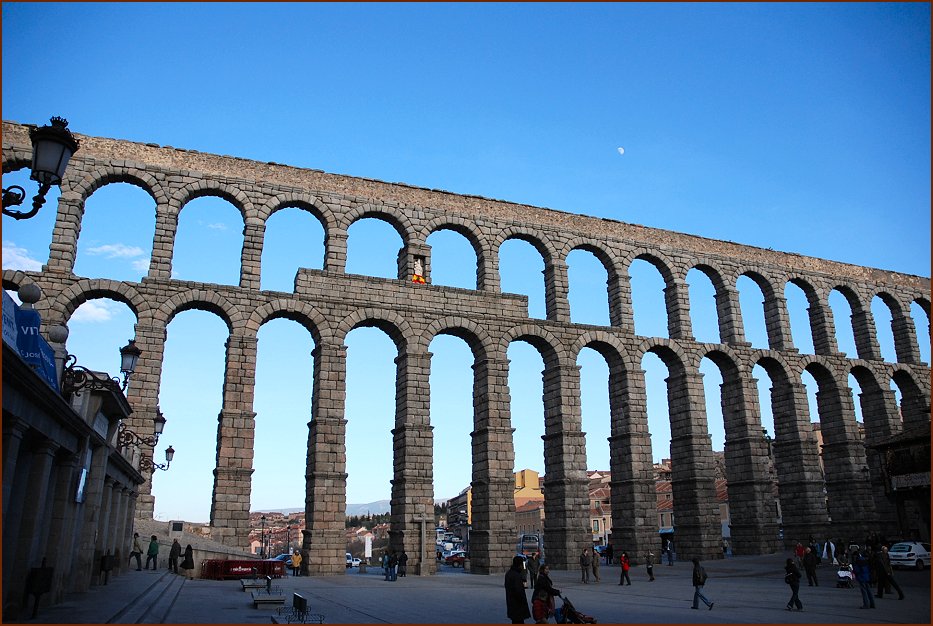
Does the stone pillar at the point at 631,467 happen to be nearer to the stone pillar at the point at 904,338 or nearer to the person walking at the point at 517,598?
the stone pillar at the point at 904,338

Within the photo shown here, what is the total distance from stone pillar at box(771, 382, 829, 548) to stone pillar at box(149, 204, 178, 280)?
3344cm

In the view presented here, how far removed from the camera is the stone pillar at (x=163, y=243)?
29.5 m

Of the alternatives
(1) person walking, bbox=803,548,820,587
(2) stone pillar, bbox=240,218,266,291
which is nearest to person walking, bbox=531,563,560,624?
(1) person walking, bbox=803,548,820,587

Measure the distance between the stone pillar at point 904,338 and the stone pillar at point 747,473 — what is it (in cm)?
1463

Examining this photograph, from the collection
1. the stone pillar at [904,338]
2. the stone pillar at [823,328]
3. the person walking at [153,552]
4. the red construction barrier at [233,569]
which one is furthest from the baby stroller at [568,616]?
the stone pillar at [904,338]

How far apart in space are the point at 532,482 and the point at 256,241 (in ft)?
272

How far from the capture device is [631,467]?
34062 millimetres

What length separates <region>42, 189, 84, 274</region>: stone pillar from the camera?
28.3m

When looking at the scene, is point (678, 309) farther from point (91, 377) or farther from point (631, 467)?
A: point (91, 377)

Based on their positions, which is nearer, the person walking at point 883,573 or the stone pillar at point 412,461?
the person walking at point 883,573

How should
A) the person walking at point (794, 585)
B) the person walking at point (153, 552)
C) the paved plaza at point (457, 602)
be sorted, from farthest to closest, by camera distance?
the person walking at point (153, 552), the person walking at point (794, 585), the paved plaza at point (457, 602)

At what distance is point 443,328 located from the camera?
107 feet

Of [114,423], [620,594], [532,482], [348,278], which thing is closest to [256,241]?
[348,278]

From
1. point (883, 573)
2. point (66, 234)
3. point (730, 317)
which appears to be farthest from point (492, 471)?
point (66, 234)
